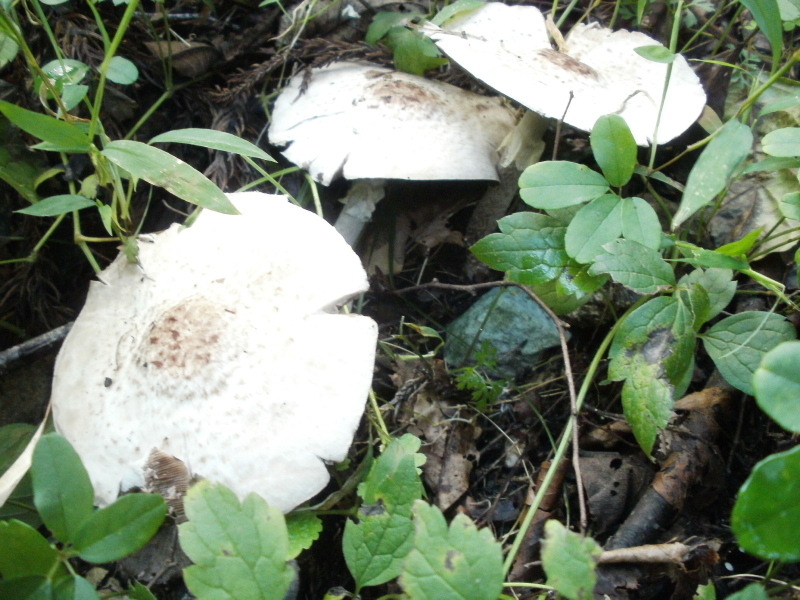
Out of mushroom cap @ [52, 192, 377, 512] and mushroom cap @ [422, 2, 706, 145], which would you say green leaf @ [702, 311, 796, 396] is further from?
mushroom cap @ [52, 192, 377, 512]

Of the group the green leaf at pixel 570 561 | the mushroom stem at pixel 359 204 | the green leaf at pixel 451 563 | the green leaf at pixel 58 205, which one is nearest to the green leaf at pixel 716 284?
the green leaf at pixel 570 561

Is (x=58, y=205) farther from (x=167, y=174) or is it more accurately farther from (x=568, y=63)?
(x=568, y=63)

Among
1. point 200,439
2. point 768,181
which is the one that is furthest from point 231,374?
point 768,181

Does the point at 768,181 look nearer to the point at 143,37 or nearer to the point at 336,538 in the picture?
the point at 336,538

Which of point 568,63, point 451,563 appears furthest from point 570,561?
point 568,63

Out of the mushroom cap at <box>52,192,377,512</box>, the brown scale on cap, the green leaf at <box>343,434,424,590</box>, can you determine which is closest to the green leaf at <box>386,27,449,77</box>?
the brown scale on cap

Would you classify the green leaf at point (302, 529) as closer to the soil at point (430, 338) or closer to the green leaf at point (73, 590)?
the soil at point (430, 338)

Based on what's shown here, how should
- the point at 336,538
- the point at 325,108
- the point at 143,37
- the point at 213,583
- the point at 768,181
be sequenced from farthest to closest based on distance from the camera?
the point at 143,37 → the point at 325,108 → the point at 768,181 → the point at 336,538 → the point at 213,583
